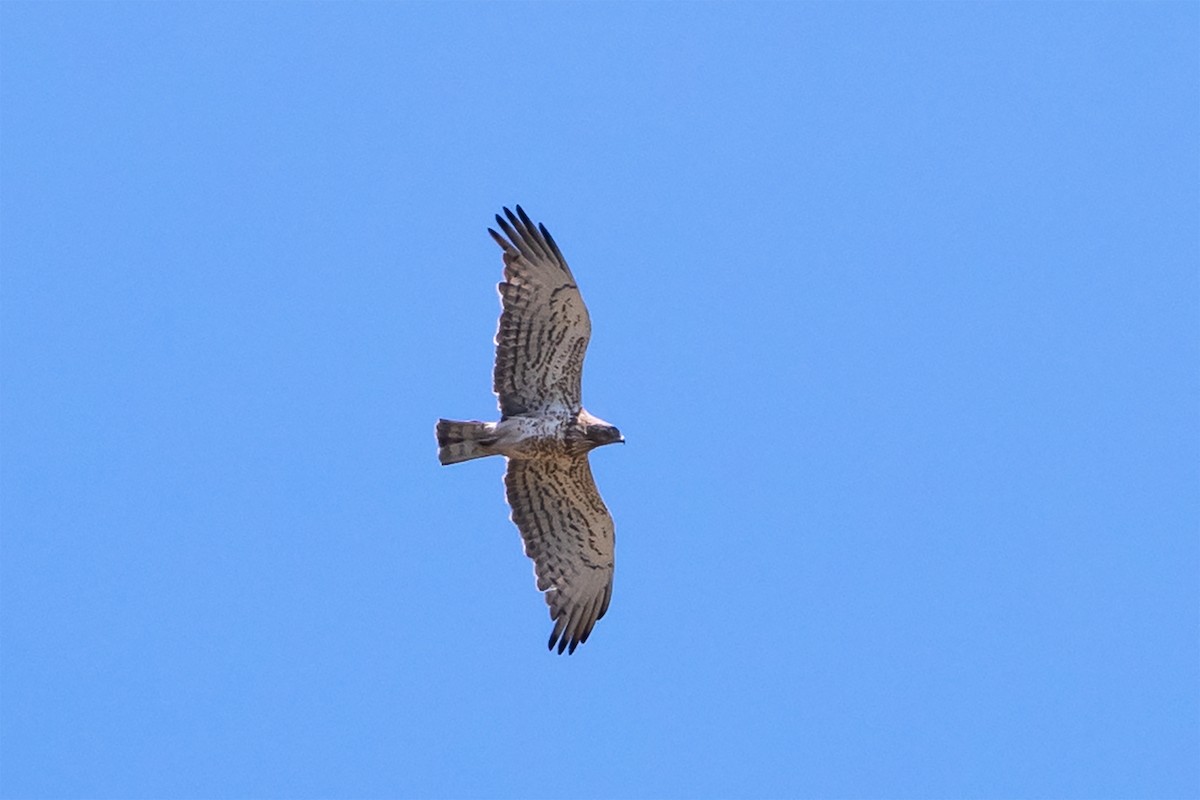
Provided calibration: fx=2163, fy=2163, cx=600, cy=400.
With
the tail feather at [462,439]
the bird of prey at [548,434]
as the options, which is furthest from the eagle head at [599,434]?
the tail feather at [462,439]

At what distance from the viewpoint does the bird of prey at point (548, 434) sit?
1620cm

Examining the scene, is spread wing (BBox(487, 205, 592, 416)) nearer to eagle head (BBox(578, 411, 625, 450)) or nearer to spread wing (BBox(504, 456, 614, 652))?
eagle head (BBox(578, 411, 625, 450))

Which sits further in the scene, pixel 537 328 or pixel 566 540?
pixel 566 540

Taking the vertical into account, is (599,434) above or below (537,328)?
below

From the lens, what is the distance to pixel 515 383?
16.4 meters

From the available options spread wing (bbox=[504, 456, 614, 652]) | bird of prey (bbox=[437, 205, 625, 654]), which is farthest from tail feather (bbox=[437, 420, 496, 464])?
spread wing (bbox=[504, 456, 614, 652])

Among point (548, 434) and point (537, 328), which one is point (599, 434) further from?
point (537, 328)

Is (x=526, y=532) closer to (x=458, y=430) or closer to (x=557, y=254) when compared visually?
(x=458, y=430)

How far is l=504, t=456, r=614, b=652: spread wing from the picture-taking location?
55.2 feet

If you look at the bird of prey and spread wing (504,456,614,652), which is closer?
the bird of prey

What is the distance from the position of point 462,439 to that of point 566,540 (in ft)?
4.25

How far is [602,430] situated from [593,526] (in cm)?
92

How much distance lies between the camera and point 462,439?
53.6 feet

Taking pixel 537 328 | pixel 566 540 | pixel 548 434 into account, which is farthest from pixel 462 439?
pixel 566 540
